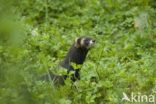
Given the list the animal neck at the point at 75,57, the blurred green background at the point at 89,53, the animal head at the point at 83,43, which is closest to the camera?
the blurred green background at the point at 89,53

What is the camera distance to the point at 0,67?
202cm

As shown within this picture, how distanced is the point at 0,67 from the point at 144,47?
367 centimetres

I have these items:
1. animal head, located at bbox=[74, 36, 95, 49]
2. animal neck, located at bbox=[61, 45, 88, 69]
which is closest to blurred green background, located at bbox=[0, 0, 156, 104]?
animal neck, located at bbox=[61, 45, 88, 69]

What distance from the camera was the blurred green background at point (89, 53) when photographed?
6.18 ft

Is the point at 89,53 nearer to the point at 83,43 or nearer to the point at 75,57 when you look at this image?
the point at 83,43

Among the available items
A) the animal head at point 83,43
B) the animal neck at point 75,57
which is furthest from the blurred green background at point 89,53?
the animal head at point 83,43

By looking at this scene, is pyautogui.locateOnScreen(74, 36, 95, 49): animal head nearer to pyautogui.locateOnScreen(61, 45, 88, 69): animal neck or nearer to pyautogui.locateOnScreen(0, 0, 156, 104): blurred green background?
pyautogui.locateOnScreen(61, 45, 88, 69): animal neck

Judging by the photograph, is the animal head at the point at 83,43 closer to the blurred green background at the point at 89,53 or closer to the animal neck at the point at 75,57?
the animal neck at the point at 75,57

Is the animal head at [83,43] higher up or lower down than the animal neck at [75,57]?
higher up

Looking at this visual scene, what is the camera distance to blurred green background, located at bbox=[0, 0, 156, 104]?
188cm

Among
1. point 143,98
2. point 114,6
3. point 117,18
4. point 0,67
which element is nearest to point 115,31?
point 117,18

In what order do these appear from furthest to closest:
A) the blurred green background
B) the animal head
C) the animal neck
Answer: the animal head, the animal neck, the blurred green background

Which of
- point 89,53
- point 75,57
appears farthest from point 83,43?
point 89,53

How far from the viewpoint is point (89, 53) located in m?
4.88
